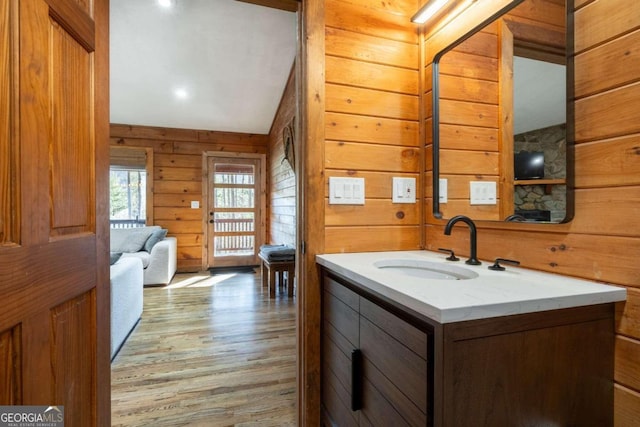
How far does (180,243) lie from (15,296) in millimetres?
4675

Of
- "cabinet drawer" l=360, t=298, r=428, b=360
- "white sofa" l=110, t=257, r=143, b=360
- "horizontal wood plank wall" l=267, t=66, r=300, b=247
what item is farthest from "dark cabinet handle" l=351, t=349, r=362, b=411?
"horizontal wood plank wall" l=267, t=66, r=300, b=247

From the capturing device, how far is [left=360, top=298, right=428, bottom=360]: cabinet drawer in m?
0.68

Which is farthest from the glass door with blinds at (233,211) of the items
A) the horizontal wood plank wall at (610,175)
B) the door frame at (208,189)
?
the horizontal wood plank wall at (610,175)

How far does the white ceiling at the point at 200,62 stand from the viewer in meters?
2.88

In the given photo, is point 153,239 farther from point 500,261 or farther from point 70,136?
point 500,261

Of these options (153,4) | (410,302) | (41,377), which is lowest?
(41,377)

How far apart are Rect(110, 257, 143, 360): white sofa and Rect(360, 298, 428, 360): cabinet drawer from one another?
2.03 metres

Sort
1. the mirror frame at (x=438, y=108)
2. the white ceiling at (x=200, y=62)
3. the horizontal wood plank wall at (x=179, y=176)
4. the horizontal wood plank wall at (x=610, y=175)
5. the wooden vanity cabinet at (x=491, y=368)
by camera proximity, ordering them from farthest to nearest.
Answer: the horizontal wood plank wall at (x=179, y=176), the white ceiling at (x=200, y=62), the mirror frame at (x=438, y=108), the horizontal wood plank wall at (x=610, y=175), the wooden vanity cabinet at (x=491, y=368)

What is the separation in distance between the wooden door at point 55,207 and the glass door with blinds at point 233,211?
4242mm

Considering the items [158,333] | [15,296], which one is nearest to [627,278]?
[15,296]

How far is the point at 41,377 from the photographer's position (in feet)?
2.39

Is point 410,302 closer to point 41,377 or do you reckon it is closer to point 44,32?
point 41,377

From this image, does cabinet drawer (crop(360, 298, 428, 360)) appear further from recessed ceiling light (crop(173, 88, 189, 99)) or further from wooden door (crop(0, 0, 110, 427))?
recessed ceiling light (crop(173, 88, 189, 99))

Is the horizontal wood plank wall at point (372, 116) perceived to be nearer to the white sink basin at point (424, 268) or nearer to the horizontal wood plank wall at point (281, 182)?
the white sink basin at point (424, 268)
